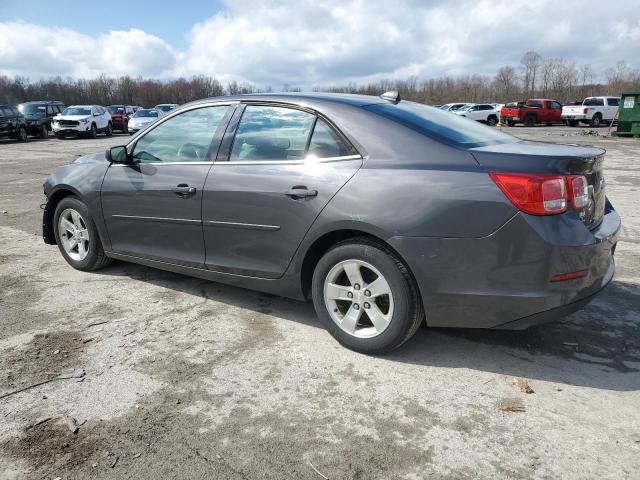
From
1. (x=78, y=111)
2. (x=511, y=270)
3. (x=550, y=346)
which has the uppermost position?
(x=78, y=111)

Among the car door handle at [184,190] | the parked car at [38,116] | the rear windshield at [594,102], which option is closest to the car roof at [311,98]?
the car door handle at [184,190]

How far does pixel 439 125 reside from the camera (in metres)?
3.50

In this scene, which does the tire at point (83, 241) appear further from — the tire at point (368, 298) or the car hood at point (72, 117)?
the car hood at point (72, 117)

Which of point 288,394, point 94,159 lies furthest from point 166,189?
point 288,394

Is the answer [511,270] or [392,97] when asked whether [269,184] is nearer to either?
[392,97]

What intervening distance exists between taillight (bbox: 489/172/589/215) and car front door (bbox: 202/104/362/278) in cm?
90

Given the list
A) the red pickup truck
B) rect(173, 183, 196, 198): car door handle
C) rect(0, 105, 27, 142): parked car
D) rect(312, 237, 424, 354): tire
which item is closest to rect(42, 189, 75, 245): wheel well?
rect(173, 183, 196, 198): car door handle

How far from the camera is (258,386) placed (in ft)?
9.96

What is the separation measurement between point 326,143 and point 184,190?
1230 mm

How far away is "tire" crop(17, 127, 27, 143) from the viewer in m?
26.5

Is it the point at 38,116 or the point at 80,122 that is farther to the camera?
the point at 38,116

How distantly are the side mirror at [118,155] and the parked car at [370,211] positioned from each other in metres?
0.01

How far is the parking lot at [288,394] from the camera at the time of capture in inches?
94.2

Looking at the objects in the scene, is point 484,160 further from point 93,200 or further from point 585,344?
point 93,200
